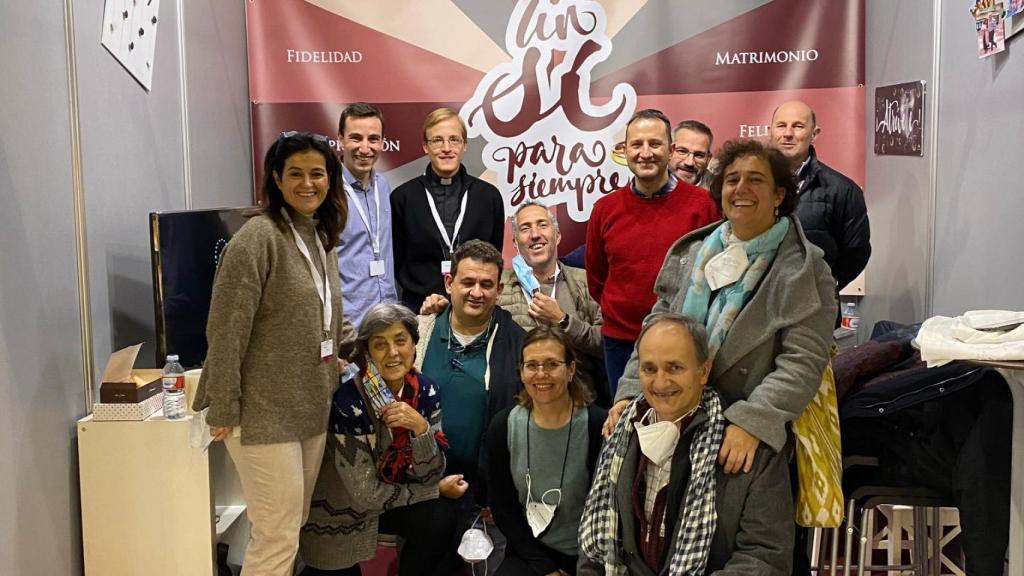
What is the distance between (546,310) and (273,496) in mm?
1137

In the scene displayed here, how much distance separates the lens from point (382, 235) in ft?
12.3

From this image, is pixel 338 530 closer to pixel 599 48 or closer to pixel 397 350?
pixel 397 350

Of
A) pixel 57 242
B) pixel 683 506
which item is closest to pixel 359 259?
pixel 57 242

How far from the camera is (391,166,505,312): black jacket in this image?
3744mm

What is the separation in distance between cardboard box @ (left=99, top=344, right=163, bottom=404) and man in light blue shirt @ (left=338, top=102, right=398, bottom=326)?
0.94 meters

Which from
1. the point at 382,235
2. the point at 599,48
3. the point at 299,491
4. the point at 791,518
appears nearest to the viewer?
the point at 791,518

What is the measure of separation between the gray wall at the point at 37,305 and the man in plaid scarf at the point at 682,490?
1.40m

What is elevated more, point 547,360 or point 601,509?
point 547,360

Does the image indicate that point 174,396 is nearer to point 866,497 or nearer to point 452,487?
point 452,487

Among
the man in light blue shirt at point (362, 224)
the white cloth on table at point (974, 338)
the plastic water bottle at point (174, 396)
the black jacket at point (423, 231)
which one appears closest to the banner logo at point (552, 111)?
the black jacket at point (423, 231)

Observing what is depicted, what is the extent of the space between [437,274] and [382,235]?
262 mm

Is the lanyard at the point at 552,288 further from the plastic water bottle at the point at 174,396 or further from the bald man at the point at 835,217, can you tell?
the plastic water bottle at the point at 174,396

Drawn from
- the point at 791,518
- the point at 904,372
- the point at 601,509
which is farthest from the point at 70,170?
the point at 904,372

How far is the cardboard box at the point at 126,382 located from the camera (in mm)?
2662
